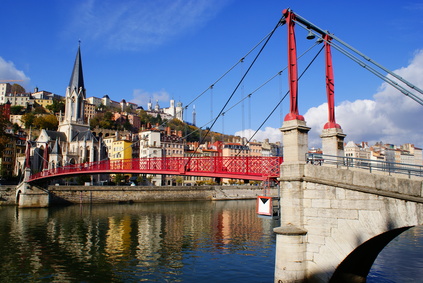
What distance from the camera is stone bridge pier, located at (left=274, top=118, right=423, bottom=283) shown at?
870 cm

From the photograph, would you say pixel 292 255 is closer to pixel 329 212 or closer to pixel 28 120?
pixel 329 212

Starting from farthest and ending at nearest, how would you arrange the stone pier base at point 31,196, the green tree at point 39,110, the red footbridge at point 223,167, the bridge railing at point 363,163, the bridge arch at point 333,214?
the green tree at point 39,110 → the stone pier base at point 31,196 → the red footbridge at point 223,167 → the bridge railing at point 363,163 → the bridge arch at point 333,214

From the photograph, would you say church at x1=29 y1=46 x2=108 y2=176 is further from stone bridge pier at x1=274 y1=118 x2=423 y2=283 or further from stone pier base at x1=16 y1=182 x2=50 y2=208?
stone bridge pier at x1=274 y1=118 x2=423 y2=283

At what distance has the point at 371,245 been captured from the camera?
10.9 m

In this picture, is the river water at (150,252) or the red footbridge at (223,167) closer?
the red footbridge at (223,167)

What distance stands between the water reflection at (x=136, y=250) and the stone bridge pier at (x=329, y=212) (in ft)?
19.5

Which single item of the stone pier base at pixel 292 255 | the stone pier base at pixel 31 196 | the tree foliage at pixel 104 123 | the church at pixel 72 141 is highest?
the tree foliage at pixel 104 123

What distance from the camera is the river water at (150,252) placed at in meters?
16.1

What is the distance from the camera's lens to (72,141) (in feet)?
297

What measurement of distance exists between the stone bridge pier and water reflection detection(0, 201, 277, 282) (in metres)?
5.95

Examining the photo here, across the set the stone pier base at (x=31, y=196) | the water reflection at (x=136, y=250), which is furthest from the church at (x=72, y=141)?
the water reflection at (x=136, y=250)

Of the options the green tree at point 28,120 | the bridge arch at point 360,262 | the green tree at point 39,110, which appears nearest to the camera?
the bridge arch at point 360,262

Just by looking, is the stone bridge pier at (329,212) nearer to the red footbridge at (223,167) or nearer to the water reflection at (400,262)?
the red footbridge at (223,167)

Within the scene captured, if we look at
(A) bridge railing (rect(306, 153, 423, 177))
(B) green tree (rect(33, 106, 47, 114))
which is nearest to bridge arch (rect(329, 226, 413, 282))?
(A) bridge railing (rect(306, 153, 423, 177))
